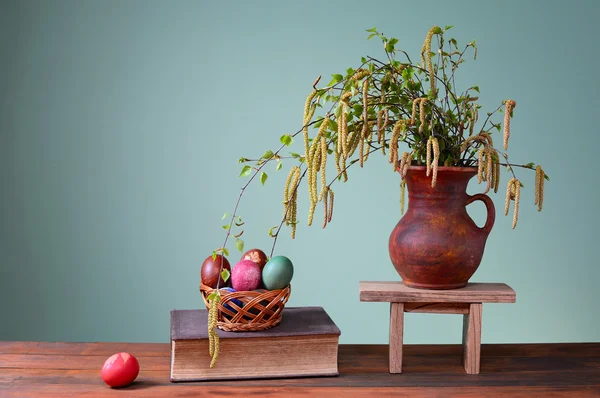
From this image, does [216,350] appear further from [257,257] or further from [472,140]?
[472,140]

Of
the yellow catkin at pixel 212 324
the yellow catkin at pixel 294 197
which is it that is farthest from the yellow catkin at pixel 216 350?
the yellow catkin at pixel 294 197

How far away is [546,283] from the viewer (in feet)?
9.64

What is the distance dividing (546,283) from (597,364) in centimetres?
148

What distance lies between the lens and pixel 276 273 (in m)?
1.39

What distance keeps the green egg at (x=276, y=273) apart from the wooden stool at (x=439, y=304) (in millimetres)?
153

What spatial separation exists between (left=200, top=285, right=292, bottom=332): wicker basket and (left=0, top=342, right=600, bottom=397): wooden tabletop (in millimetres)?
105

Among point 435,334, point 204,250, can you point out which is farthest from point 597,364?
point 204,250

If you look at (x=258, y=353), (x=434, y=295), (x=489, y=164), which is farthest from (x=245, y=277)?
(x=489, y=164)

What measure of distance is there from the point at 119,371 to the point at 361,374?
1.51ft

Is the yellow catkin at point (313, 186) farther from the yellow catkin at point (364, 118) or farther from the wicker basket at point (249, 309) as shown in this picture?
the wicker basket at point (249, 309)

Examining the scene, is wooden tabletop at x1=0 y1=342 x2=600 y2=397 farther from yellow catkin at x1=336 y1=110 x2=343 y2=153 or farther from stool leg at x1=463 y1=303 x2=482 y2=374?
yellow catkin at x1=336 y1=110 x2=343 y2=153

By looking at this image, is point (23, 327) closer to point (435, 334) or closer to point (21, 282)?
point (21, 282)

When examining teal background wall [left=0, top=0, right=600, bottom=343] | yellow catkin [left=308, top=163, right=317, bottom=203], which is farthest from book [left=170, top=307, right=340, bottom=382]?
teal background wall [left=0, top=0, right=600, bottom=343]

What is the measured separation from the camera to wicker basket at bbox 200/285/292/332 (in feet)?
4.42
